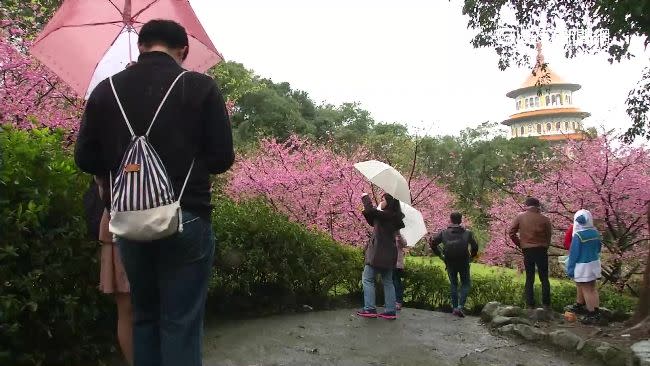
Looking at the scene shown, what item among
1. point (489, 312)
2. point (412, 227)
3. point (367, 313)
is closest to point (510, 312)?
point (489, 312)

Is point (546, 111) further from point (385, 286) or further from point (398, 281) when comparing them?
point (385, 286)

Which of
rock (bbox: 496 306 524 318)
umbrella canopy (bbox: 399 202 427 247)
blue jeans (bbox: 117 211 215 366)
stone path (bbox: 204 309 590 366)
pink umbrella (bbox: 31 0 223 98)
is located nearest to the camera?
blue jeans (bbox: 117 211 215 366)

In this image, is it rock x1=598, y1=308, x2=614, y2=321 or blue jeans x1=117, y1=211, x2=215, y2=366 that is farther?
rock x1=598, y1=308, x2=614, y2=321

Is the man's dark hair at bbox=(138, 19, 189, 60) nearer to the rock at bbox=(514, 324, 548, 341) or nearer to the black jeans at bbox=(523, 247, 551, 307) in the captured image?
the rock at bbox=(514, 324, 548, 341)

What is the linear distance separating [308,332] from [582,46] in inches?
217

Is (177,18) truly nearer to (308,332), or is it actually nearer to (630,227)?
(308,332)

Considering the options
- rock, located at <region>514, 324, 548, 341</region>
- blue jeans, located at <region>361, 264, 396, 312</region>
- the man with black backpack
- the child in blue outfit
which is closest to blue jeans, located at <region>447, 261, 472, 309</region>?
the man with black backpack

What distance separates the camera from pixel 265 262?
5859mm

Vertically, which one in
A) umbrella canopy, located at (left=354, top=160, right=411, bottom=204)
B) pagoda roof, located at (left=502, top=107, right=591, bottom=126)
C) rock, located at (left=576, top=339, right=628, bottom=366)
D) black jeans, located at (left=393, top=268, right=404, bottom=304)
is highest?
pagoda roof, located at (left=502, top=107, right=591, bottom=126)

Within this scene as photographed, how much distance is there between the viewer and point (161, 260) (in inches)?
74.5

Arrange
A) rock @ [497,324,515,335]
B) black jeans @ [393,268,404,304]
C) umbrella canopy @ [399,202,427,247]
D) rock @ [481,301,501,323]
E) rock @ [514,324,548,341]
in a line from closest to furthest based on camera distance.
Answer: rock @ [514,324,548,341] → rock @ [497,324,515,335] → rock @ [481,301,501,323] → umbrella canopy @ [399,202,427,247] → black jeans @ [393,268,404,304]

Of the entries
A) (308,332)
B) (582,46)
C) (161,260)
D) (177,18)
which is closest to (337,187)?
(582,46)

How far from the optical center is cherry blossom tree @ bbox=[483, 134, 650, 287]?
1111 centimetres

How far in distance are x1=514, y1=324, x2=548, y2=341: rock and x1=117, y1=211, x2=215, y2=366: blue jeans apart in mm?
4864
